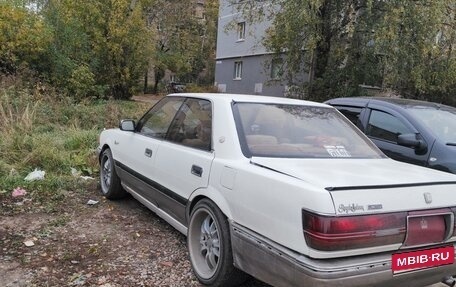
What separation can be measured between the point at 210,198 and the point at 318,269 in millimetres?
1167

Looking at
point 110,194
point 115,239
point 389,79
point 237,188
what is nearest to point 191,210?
point 237,188

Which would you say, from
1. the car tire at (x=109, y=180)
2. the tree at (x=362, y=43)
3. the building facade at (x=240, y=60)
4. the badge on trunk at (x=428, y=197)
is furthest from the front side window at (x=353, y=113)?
the building facade at (x=240, y=60)

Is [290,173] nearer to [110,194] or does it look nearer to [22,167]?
[110,194]

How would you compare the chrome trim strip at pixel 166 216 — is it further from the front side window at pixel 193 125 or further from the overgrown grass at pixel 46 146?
the overgrown grass at pixel 46 146

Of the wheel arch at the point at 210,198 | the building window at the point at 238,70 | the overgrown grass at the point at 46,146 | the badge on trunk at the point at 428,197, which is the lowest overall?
the overgrown grass at the point at 46,146

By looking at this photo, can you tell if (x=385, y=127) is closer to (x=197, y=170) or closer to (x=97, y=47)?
(x=197, y=170)

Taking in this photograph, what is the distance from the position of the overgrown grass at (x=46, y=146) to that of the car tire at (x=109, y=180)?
567 millimetres

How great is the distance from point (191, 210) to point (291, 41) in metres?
13.7

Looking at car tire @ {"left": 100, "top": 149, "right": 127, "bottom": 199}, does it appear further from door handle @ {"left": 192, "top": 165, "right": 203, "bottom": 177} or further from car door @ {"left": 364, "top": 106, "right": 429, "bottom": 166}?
car door @ {"left": 364, "top": 106, "right": 429, "bottom": 166}

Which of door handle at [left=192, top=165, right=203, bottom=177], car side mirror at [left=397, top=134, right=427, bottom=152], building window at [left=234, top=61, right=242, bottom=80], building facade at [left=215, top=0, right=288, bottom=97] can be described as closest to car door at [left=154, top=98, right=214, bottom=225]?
door handle at [left=192, top=165, right=203, bottom=177]

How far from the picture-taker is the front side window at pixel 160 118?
15.3 feet

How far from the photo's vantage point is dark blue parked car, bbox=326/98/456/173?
5254 millimetres

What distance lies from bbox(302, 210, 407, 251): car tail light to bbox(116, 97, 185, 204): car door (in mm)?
2239

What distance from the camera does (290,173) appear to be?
2934mm
